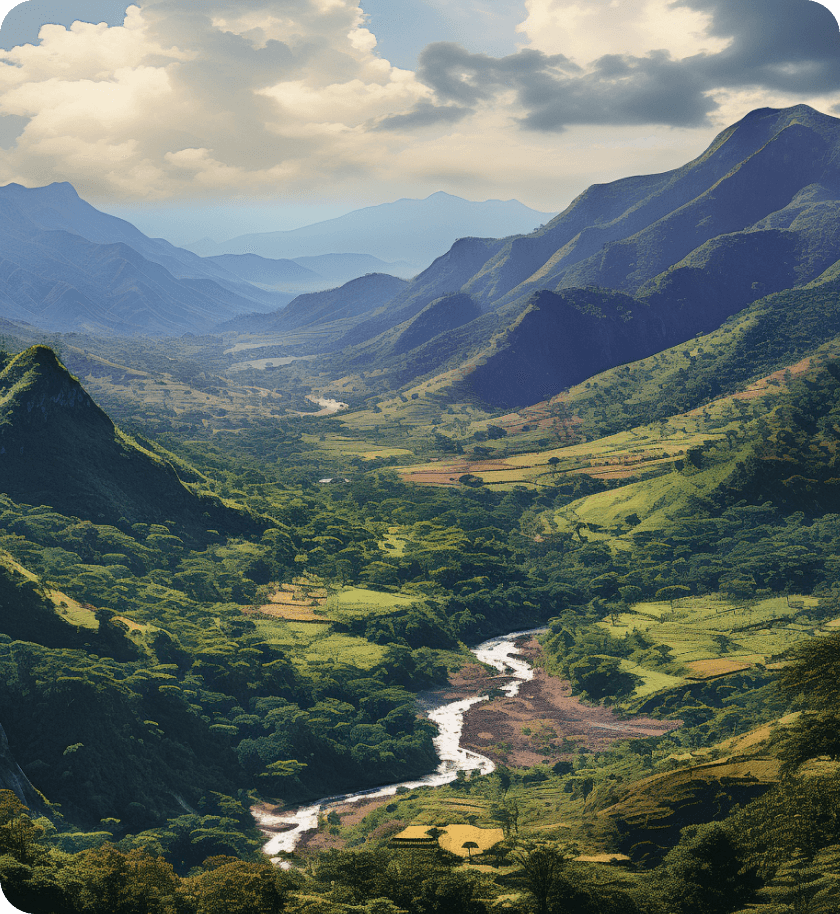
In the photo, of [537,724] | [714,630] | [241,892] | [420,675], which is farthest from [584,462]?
[241,892]

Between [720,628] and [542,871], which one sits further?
[720,628]

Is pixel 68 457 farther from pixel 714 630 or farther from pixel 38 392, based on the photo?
pixel 714 630

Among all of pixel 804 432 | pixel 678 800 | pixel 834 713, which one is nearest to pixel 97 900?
pixel 678 800

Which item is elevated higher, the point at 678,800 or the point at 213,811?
the point at 678,800

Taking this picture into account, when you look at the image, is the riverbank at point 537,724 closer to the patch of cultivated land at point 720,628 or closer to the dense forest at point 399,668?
the dense forest at point 399,668

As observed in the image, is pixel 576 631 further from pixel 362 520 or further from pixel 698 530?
pixel 362 520

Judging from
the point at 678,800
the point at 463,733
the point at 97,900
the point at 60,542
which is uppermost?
the point at 60,542
